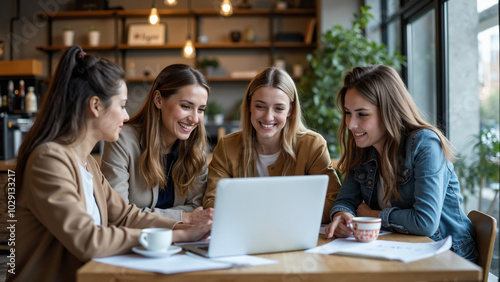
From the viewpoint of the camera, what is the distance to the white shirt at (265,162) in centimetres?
217

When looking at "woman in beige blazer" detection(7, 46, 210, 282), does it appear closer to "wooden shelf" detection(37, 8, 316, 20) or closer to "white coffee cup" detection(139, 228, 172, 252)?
"white coffee cup" detection(139, 228, 172, 252)

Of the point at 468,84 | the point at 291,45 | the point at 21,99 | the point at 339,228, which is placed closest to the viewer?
the point at 339,228

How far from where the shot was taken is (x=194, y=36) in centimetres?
624

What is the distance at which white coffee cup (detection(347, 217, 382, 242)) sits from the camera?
1421mm

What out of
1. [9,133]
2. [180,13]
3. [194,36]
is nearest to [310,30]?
[194,36]

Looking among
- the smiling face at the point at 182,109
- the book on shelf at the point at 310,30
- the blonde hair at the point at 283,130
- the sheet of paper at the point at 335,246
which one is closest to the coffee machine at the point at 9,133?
the smiling face at the point at 182,109

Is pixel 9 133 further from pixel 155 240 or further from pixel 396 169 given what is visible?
pixel 396 169

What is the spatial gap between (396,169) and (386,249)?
0.45 m

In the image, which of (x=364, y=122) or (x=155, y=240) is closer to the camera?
(x=155, y=240)

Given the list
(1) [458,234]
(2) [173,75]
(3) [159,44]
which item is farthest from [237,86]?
(1) [458,234]

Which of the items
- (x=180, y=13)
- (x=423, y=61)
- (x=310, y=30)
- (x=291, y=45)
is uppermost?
(x=180, y=13)

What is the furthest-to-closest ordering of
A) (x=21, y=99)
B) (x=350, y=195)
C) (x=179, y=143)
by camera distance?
(x=21, y=99) → (x=179, y=143) → (x=350, y=195)

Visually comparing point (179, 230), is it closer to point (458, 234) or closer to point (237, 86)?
point (458, 234)

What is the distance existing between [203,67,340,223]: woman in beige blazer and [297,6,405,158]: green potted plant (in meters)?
2.47
